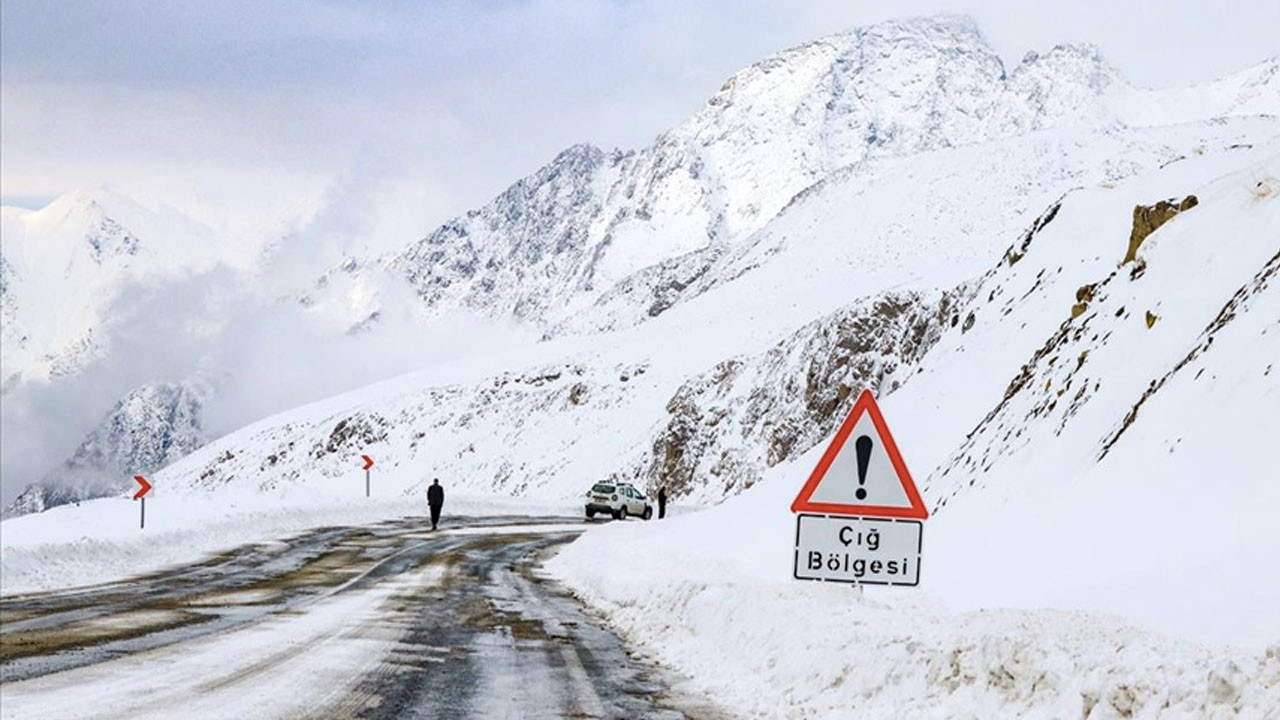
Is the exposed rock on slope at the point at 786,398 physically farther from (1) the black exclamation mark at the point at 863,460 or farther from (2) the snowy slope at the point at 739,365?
(1) the black exclamation mark at the point at 863,460

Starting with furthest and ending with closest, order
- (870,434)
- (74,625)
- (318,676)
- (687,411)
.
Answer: (687,411), (74,625), (318,676), (870,434)

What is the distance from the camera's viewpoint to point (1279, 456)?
11.0 metres

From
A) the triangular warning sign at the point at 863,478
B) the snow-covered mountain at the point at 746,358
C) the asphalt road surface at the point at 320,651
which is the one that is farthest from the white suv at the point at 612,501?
the triangular warning sign at the point at 863,478

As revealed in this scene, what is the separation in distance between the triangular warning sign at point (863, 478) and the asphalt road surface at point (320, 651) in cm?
182

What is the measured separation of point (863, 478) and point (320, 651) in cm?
559

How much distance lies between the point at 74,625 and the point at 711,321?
99.6m

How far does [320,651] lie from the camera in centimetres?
1271

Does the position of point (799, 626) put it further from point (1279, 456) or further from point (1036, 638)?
point (1279, 456)

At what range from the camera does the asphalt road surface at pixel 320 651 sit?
382 inches

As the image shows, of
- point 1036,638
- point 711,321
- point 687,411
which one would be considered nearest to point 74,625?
point 1036,638

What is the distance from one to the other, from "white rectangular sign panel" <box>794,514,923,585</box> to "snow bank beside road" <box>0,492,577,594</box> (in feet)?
48.2

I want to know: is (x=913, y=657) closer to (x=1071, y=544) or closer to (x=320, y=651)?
(x=1071, y=544)

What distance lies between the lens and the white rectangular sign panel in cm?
1038

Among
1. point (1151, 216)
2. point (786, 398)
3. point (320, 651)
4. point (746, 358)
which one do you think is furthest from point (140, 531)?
point (746, 358)
